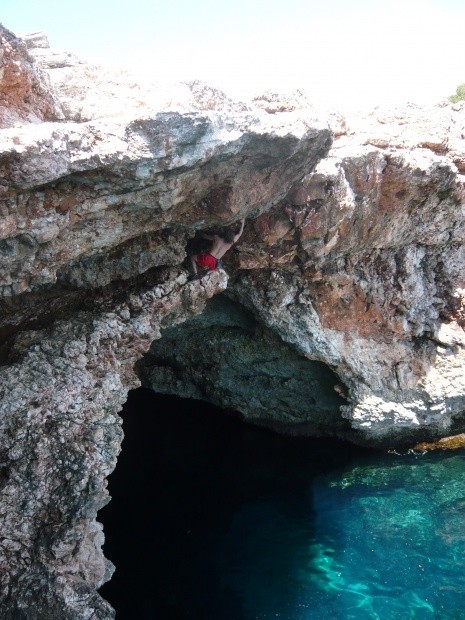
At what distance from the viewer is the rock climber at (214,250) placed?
8.65 m

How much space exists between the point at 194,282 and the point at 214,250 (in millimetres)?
688

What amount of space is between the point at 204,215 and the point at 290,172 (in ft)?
4.98

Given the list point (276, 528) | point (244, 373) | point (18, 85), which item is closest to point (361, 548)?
point (276, 528)

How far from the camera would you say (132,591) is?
9.27 metres

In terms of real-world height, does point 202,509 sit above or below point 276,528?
below

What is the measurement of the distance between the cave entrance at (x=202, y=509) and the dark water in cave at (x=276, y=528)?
0.03 meters

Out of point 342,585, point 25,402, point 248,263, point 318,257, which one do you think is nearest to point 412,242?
point 318,257

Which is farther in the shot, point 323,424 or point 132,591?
point 323,424

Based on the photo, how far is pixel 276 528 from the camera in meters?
10.8

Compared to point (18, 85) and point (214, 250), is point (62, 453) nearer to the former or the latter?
point (214, 250)

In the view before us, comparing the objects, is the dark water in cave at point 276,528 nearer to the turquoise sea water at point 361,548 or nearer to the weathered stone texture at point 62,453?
the turquoise sea water at point 361,548

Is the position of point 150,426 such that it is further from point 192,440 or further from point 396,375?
point 396,375

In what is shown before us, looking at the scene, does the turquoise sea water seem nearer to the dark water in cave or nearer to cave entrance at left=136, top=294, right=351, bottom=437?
the dark water in cave

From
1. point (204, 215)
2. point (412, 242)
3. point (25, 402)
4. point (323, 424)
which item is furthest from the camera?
point (323, 424)
